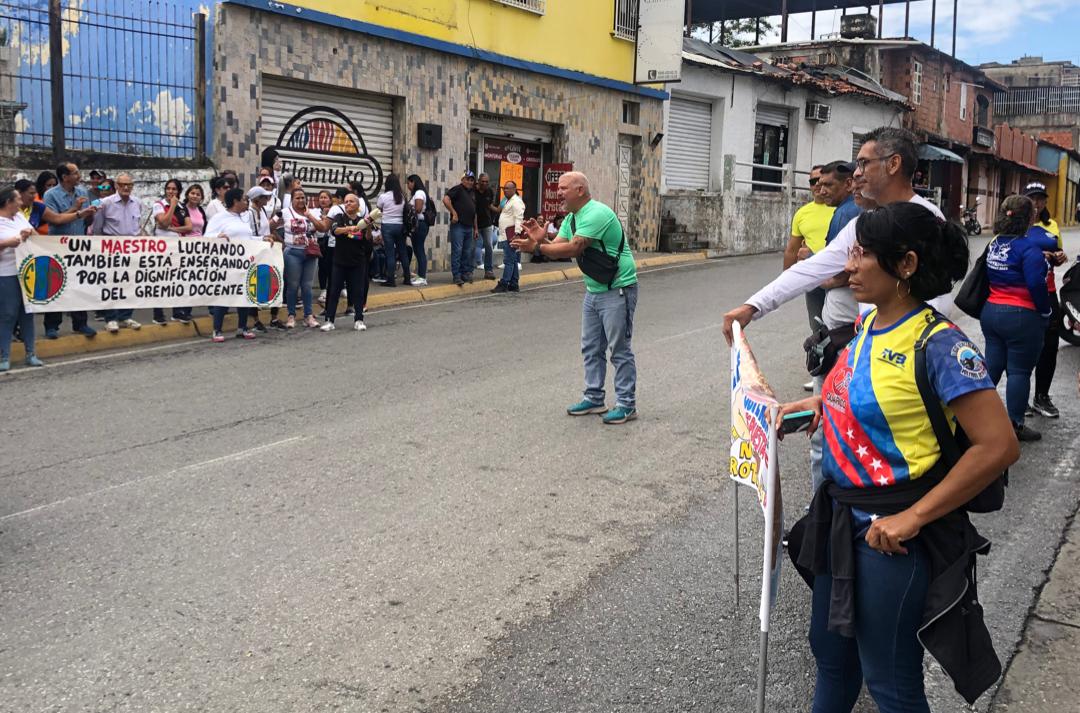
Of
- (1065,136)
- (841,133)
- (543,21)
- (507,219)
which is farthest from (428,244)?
(1065,136)

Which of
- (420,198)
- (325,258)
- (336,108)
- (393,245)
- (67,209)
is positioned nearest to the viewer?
(67,209)

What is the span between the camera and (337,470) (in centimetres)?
620

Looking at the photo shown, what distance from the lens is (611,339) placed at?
25.0 ft

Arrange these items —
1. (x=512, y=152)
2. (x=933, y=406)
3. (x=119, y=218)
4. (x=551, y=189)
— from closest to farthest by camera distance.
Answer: (x=933, y=406) < (x=119, y=218) < (x=512, y=152) < (x=551, y=189)

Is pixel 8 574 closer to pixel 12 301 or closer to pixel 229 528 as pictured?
pixel 229 528

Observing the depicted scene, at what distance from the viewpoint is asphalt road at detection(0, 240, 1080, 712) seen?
3645 millimetres

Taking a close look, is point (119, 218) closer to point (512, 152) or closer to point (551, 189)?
point (512, 152)

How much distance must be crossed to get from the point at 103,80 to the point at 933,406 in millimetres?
13568

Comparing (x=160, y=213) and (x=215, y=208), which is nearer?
(x=160, y=213)

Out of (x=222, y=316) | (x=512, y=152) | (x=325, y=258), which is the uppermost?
(x=512, y=152)

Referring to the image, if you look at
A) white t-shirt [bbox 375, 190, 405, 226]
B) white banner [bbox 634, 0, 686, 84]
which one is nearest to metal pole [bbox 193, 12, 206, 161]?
white t-shirt [bbox 375, 190, 405, 226]

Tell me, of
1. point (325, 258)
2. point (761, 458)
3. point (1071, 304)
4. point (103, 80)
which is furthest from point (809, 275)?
point (103, 80)

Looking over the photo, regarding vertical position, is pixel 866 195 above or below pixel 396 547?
above

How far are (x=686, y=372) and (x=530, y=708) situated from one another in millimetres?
6360
